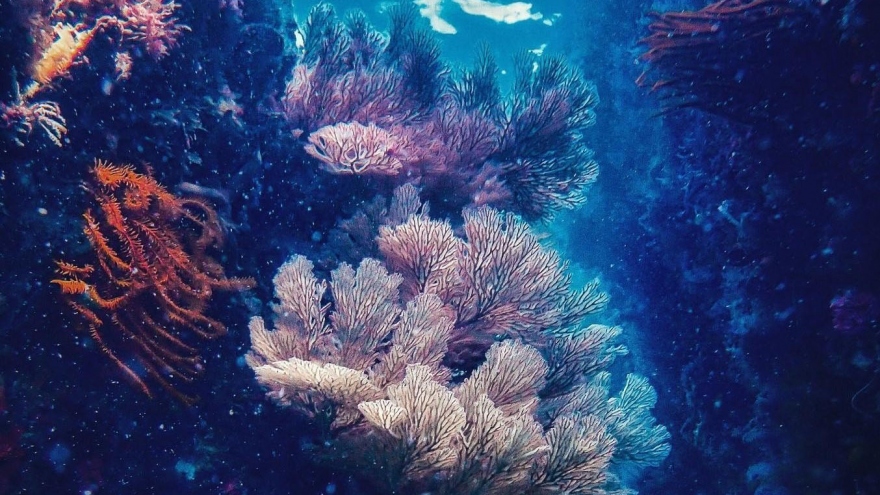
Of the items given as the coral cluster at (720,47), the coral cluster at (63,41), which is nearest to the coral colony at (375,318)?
the coral cluster at (63,41)

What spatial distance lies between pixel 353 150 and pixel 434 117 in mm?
1240

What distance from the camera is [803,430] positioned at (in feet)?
18.0

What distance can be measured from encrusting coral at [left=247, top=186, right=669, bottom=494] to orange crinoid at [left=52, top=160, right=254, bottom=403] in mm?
603

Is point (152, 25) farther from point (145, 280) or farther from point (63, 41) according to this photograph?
point (145, 280)

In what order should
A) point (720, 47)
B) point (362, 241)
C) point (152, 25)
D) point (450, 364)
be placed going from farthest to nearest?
point (720, 47) < point (362, 241) < point (450, 364) < point (152, 25)

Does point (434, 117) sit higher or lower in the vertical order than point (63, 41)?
higher

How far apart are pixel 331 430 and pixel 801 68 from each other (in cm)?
627

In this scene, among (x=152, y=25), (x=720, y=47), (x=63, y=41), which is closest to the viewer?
(x=63, y=41)

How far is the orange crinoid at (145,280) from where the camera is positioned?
10.2ft

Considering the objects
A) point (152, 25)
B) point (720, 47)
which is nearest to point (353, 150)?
point (152, 25)

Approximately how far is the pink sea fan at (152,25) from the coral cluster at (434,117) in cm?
133

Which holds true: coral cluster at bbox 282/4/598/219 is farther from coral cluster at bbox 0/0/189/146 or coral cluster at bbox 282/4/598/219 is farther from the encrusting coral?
coral cluster at bbox 0/0/189/146

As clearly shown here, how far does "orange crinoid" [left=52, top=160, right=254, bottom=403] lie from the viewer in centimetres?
311

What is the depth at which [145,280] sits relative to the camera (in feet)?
10.5
